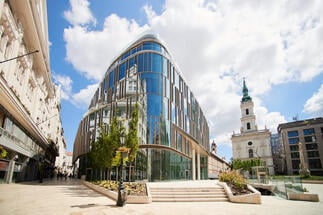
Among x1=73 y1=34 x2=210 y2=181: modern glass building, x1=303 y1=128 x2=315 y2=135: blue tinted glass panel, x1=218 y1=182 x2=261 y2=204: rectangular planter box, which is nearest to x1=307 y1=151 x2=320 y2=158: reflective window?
x1=303 y1=128 x2=315 y2=135: blue tinted glass panel

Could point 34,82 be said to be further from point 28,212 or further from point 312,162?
point 312,162

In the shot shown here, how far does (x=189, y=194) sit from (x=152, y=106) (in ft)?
52.7

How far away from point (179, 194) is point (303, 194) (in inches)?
338

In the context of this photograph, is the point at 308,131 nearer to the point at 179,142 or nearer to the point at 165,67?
the point at 179,142

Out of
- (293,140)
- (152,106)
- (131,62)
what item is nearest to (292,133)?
(293,140)

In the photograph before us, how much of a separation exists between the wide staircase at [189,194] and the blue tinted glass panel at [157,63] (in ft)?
64.4

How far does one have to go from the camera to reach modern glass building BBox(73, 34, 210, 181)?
27281mm

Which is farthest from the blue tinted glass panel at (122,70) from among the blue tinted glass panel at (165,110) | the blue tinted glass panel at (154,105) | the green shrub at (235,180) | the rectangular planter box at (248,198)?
the rectangular planter box at (248,198)

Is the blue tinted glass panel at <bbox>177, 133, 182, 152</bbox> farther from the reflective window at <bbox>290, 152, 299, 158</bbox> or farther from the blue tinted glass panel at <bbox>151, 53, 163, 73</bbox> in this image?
the reflective window at <bbox>290, 152, 299, 158</bbox>

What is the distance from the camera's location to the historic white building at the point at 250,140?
88.4m

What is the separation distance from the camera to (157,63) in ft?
103

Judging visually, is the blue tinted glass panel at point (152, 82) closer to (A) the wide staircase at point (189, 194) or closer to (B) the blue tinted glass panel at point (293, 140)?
(A) the wide staircase at point (189, 194)

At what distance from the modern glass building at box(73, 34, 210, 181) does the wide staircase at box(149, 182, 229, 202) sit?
12409 millimetres

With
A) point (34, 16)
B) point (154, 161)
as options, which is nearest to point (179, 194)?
point (154, 161)
